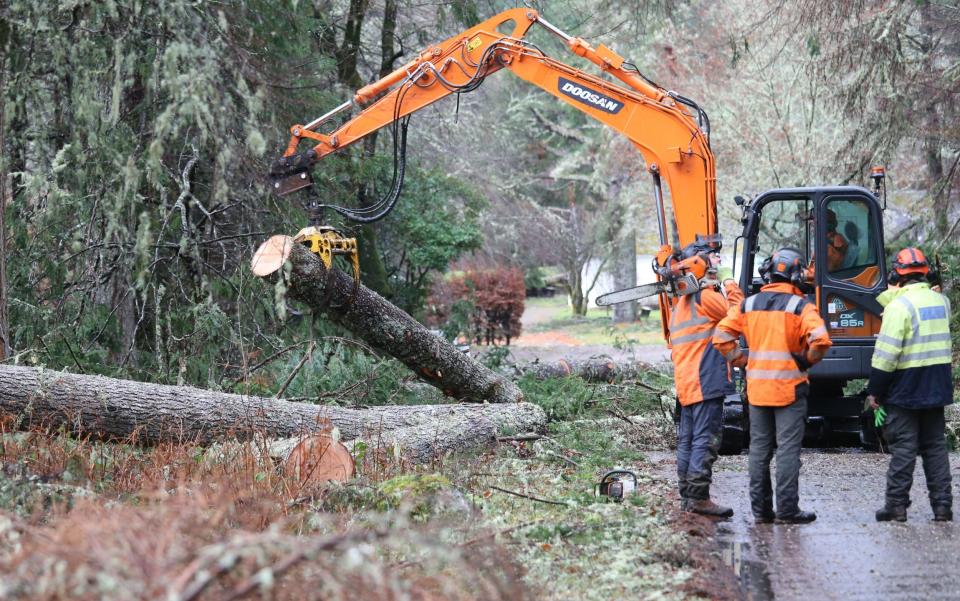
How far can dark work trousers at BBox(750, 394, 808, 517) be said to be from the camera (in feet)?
22.9

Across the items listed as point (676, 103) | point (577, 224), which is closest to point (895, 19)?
point (676, 103)

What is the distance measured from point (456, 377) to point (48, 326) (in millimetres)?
3896

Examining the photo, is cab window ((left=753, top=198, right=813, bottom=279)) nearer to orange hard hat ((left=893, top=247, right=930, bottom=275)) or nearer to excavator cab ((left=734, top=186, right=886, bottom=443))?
excavator cab ((left=734, top=186, right=886, bottom=443))

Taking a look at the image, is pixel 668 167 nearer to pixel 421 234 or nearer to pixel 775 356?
pixel 775 356

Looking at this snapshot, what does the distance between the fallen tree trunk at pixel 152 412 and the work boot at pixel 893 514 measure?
12.3 ft

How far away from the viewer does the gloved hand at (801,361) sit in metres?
7.03

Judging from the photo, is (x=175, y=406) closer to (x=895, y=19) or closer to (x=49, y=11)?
(x=49, y=11)

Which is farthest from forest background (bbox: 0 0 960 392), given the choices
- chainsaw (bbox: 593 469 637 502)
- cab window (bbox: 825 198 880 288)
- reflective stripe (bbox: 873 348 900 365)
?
reflective stripe (bbox: 873 348 900 365)

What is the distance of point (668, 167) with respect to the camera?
33.1 feet

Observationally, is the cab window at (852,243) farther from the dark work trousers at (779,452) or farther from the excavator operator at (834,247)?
the dark work trousers at (779,452)

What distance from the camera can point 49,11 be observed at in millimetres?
7543

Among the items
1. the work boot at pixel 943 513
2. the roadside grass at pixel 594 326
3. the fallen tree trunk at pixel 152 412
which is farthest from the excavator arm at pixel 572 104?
the roadside grass at pixel 594 326

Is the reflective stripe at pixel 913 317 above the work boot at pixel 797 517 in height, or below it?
above

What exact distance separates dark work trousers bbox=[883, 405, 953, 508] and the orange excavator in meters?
2.67
